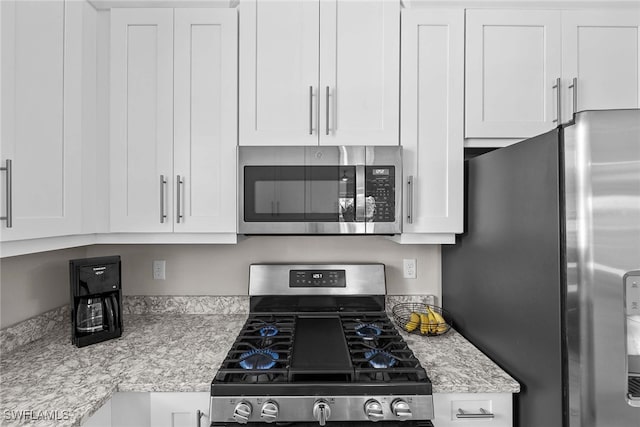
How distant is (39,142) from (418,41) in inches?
58.2

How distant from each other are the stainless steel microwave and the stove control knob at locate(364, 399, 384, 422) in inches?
26.1

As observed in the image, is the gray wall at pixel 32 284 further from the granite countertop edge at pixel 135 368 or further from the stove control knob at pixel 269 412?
the stove control knob at pixel 269 412

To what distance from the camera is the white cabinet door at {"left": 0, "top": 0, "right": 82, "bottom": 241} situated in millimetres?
1121

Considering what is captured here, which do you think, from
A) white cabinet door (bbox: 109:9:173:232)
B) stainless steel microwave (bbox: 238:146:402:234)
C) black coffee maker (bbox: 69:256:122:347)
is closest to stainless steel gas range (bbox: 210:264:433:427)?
stainless steel microwave (bbox: 238:146:402:234)

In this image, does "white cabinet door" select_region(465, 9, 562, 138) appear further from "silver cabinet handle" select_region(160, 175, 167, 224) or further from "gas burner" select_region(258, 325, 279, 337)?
"silver cabinet handle" select_region(160, 175, 167, 224)

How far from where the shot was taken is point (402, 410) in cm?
114

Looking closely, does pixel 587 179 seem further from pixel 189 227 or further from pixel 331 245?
pixel 189 227

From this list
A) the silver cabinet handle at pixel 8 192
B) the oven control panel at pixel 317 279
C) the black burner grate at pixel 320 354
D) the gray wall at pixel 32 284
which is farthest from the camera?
the oven control panel at pixel 317 279

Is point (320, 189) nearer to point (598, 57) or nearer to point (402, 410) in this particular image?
point (402, 410)

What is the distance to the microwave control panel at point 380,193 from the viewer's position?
1.57m

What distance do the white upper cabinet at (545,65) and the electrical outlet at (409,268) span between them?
77cm

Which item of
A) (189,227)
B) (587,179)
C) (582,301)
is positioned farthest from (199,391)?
(587,179)

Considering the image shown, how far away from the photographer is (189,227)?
161cm

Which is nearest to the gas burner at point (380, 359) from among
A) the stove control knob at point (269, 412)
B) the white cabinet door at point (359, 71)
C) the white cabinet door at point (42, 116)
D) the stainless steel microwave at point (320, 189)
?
the stove control knob at point (269, 412)
